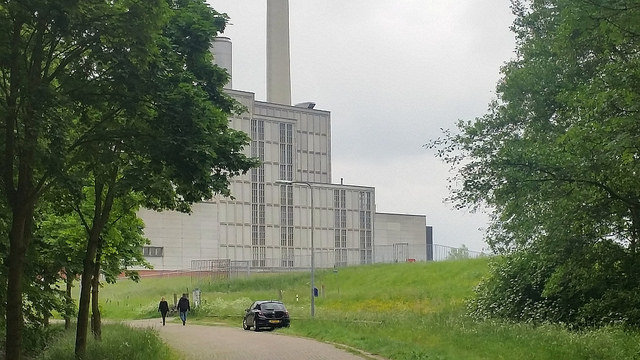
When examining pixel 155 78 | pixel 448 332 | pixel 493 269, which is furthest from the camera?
pixel 493 269

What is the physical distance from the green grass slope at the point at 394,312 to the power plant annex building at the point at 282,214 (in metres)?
11.1

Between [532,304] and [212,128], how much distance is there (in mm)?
22233

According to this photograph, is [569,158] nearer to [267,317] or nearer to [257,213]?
[267,317]

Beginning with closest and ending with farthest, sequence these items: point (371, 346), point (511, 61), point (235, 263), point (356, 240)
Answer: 1. point (371, 346)
2. point (511, 61)
3. point (235, 263)
4. point (356, 240)

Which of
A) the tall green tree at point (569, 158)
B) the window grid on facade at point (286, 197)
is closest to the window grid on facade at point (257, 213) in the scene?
the window grid on facade at point (286, 197)

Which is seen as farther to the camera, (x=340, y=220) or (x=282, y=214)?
(x=340, y=220)

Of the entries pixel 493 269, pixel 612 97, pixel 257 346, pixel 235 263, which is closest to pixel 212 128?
pixel 612 97

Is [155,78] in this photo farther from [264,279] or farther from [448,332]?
[264,279]

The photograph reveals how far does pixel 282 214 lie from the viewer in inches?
4013

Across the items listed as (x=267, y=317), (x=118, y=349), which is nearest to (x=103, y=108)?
(x=118, y=349)

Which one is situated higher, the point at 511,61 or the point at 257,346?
the point at 511,61

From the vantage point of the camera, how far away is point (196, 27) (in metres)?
16.1

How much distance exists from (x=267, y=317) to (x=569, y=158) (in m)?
19.6

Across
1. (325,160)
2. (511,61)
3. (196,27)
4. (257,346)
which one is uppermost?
(325,160)
